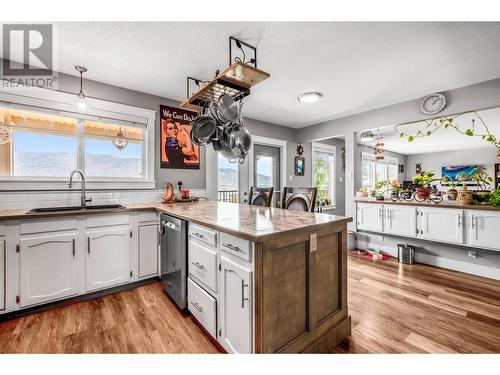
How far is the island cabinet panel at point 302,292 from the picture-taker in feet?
3.82

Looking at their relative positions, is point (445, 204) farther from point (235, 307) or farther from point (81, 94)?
point (81, 94)

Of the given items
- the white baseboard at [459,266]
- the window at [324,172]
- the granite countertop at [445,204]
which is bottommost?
the white baseboard at [459,266]

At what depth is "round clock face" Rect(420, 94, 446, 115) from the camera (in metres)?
2.98

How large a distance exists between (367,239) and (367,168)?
3.73 m

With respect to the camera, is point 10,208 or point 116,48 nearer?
point 116,48

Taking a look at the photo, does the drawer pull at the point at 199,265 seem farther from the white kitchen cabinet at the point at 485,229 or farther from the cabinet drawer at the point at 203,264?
the white kitchen cabinet at the point at 485,229

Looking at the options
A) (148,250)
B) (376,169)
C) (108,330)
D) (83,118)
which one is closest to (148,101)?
(83,118)

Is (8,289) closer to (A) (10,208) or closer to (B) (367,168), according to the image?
(A) (10,208)

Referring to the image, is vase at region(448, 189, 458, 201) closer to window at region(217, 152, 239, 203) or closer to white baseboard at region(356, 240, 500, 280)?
white baseboard at region(356, 240, 500, 280)

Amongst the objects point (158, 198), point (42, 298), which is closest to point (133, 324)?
point (42, 298)

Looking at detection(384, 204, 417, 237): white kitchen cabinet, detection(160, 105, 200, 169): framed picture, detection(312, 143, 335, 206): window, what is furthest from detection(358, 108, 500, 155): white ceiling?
detection(160, 105, 200, 169): framed picture

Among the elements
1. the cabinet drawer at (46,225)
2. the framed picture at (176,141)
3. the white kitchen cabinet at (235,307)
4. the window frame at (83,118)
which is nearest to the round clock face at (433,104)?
the framed picture at (176,141)

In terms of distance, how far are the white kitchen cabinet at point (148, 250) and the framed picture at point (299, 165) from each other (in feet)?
11.0

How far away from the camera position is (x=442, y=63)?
91.6 inches
